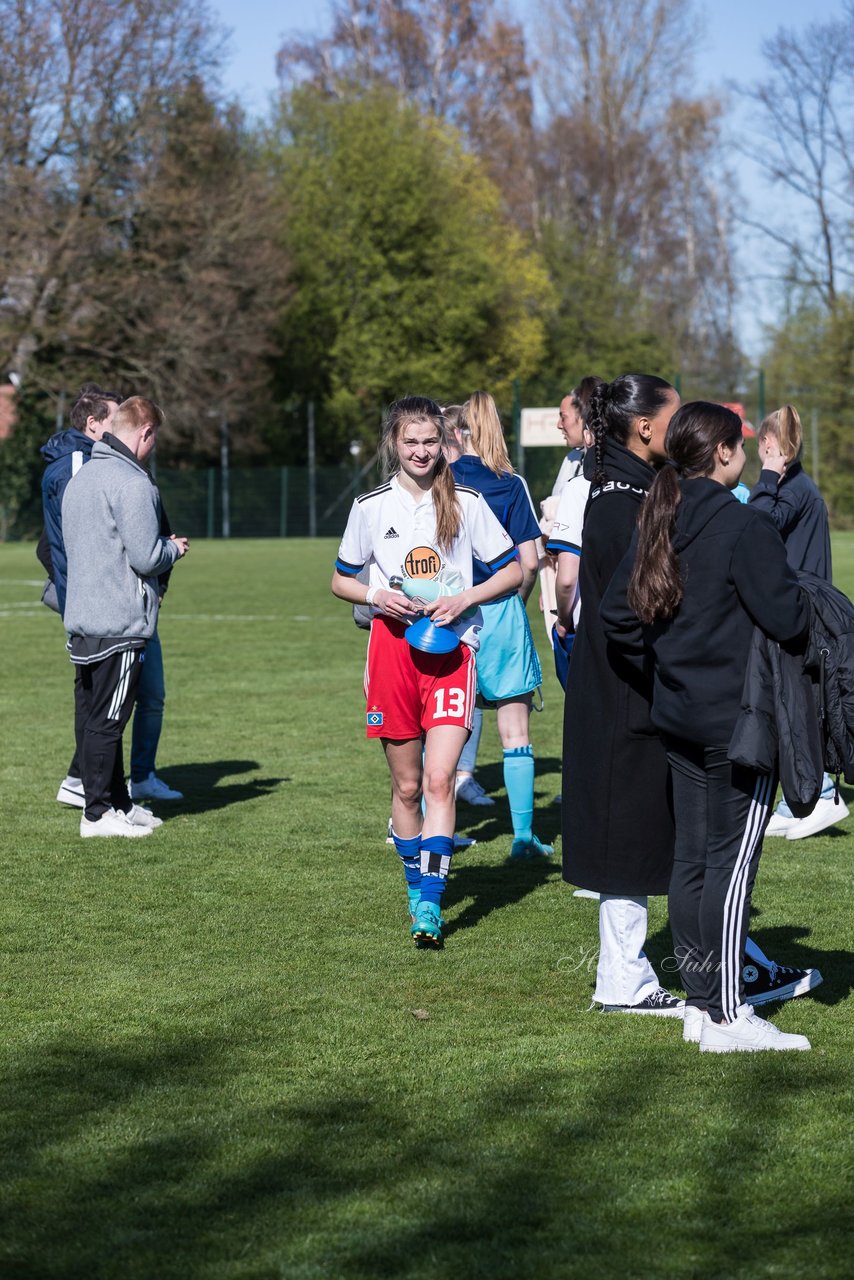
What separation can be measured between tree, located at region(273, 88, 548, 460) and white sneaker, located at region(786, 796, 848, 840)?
43.7 metres

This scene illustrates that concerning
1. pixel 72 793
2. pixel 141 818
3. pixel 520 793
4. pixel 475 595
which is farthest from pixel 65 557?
pixel 475 595

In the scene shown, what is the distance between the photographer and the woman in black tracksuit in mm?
4312

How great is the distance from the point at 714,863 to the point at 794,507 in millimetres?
3572

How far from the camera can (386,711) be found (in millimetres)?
5863

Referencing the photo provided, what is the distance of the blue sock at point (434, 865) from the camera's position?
5820mm

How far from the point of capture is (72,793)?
865cm

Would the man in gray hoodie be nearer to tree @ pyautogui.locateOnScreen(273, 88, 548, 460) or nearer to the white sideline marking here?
the white sideline marking

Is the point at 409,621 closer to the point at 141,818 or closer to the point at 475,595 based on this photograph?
the point at 475,595

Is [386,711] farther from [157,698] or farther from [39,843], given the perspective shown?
[157,698]

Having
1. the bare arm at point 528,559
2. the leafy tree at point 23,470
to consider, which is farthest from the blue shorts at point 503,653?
the leafy tree at point 23,470

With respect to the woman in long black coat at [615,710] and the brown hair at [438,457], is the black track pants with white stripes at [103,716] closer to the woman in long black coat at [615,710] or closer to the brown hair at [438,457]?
the brown hair at [438,457]

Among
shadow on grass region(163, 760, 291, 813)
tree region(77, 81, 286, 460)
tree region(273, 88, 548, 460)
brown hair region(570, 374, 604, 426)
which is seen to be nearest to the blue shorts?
brown hair region(570, 374, 604, 426)

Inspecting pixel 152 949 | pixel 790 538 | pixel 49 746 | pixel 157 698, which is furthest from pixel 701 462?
pixel 49 746

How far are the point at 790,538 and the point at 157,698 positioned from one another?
3.36 m
